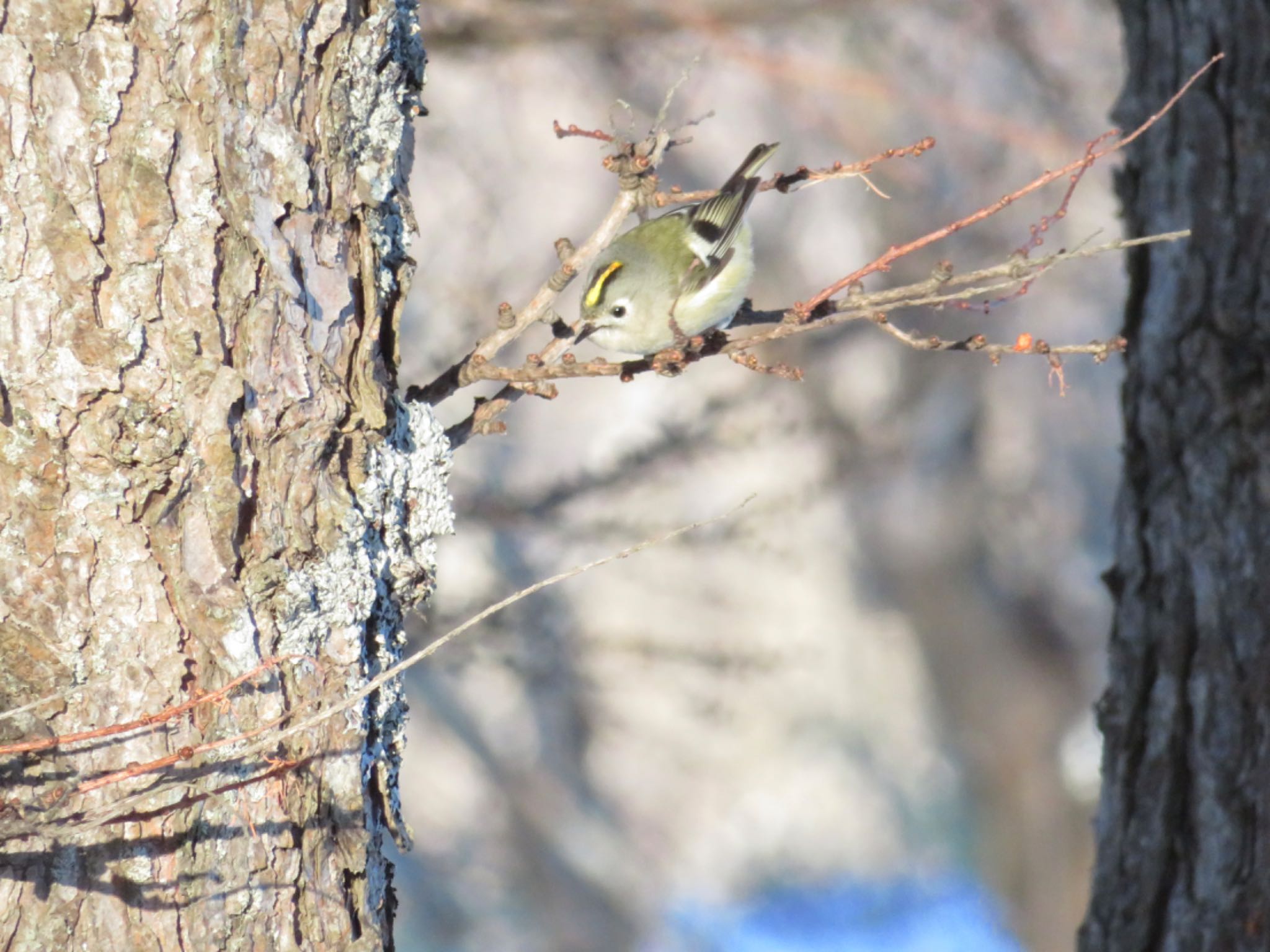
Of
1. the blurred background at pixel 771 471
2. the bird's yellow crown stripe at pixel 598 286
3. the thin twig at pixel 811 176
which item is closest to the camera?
the thin twig at pixel 811 176

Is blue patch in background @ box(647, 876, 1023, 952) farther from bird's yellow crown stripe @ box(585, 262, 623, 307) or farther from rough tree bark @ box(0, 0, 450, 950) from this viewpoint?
rough tree bark @ box(0, 0, 450, 950)

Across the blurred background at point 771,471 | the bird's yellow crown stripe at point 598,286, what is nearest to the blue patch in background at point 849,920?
the blurred background at point 771,471

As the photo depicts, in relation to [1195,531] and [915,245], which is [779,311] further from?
[1195,531]

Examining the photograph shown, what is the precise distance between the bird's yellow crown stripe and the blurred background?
5.59 feet

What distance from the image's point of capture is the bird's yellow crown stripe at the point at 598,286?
2504mm

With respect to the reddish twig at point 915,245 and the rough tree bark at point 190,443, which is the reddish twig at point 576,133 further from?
the reddish twig at point 915,245

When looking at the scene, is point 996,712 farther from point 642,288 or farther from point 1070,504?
point 642,288

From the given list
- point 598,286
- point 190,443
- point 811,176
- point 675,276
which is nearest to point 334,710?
point 190,443

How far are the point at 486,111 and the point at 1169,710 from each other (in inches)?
253

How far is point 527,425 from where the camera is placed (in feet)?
31.7

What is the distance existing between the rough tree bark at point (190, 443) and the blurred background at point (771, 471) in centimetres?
261

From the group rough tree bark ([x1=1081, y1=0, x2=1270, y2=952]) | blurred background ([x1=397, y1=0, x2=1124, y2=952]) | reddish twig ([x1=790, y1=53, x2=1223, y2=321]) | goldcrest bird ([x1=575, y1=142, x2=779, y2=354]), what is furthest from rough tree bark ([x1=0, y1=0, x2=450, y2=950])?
blurred background ([x1=397, y1=0, x2=1124, y2=952])

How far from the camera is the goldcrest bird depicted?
251 cm

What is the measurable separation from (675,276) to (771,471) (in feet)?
24.0
